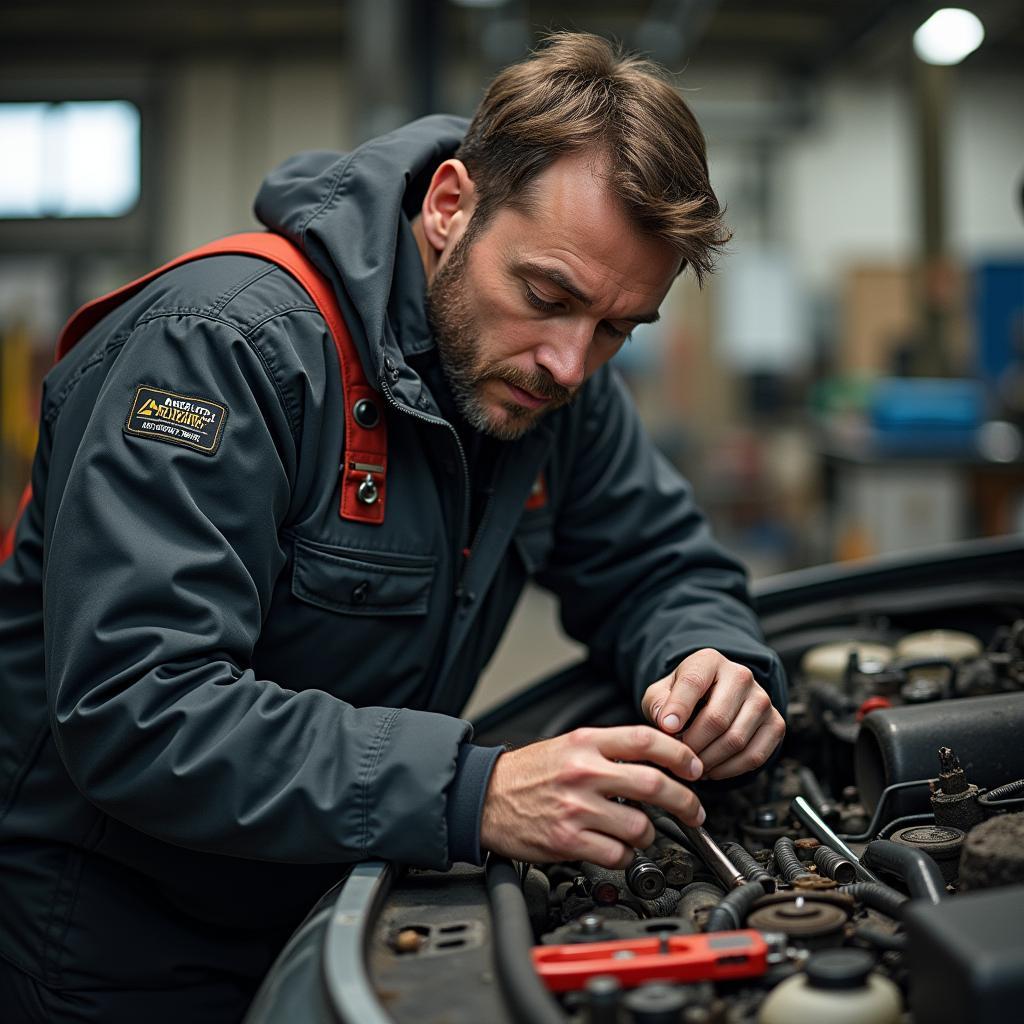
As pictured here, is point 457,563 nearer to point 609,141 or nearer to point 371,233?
point 371,233

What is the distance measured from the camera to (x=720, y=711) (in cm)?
114

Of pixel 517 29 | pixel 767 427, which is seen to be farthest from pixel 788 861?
pixel 767 427

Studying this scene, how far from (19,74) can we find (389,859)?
9086 millimetres

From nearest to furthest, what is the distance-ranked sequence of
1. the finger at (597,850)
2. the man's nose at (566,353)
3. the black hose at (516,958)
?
1. the black hose at (516,958)
2. the finger at (597,850)
3. the man's nose at (566,353)

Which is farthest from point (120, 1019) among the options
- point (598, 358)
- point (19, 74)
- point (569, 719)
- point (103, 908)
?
point (19, 74)

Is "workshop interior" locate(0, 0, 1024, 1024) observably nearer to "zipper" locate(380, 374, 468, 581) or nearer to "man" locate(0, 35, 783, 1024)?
"man" locate(0, 35, 783, 1024)

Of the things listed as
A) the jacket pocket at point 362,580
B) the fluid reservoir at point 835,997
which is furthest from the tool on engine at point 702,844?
the jacket pocket at point 362,580

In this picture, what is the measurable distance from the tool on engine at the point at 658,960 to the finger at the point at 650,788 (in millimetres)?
163

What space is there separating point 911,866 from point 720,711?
279 millimetres

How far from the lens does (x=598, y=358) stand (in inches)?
52.7

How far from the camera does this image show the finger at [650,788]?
3.08ft

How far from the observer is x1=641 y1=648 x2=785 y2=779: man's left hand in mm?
1135

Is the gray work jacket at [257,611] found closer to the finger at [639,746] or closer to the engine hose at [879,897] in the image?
the finger at [639,746]

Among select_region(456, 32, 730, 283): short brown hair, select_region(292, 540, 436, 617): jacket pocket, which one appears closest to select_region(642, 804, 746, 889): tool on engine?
select_region(292, 540, 436, 617): jacket pocket
